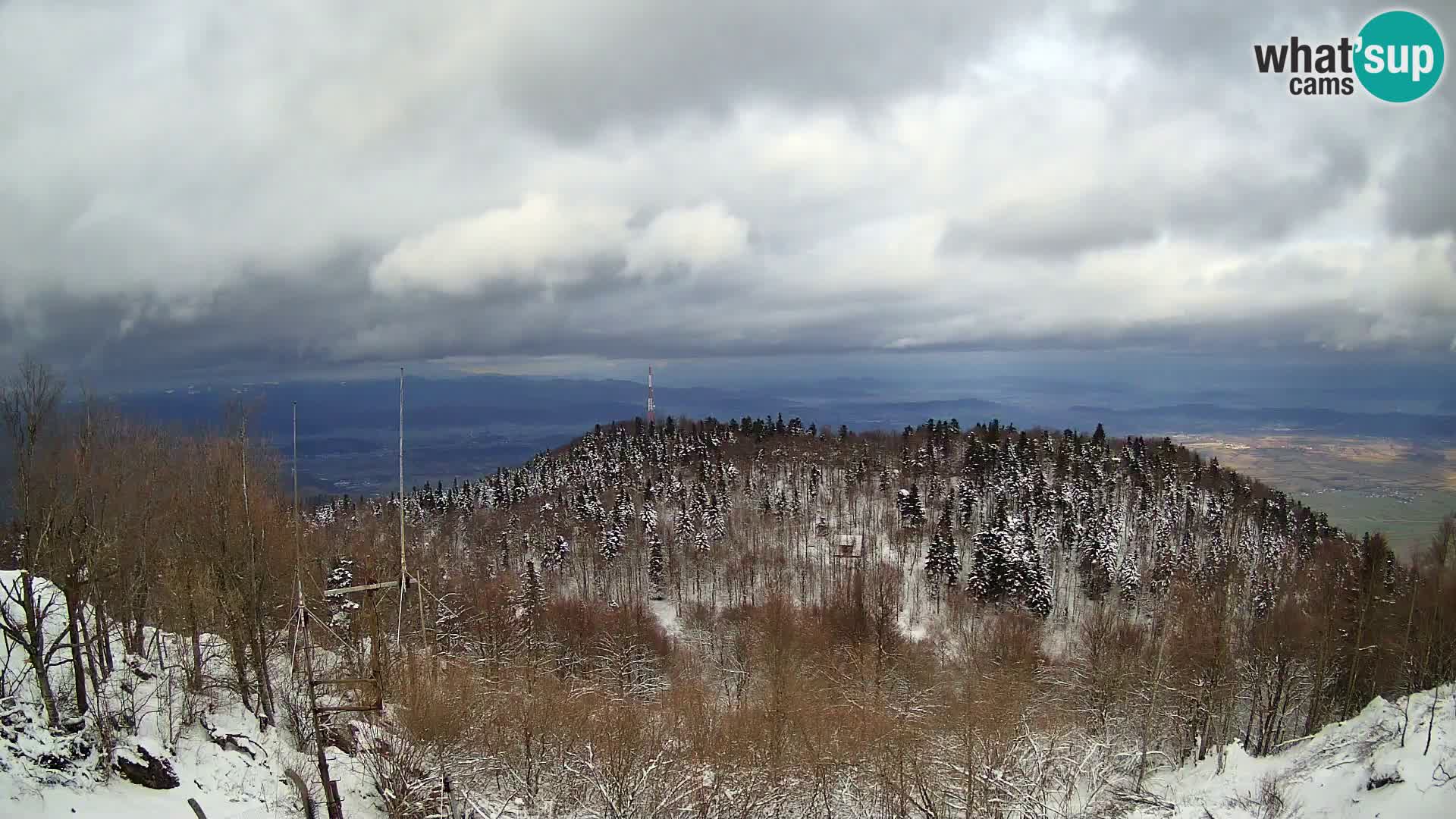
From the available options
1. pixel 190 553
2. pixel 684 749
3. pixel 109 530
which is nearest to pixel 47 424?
pixel 109 530

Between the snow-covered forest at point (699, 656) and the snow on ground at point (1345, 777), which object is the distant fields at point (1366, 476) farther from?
the snow on ground at point (1345, 777)

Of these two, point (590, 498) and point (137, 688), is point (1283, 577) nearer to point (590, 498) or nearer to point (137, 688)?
point (137, 688)

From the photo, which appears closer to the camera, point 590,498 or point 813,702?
point 813,702

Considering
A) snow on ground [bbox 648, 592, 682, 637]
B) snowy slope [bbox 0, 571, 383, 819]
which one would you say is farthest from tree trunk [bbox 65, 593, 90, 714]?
snow on ground [bbox 648, 592, 682, 637]

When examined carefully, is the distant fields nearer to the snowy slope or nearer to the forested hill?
the forested hill

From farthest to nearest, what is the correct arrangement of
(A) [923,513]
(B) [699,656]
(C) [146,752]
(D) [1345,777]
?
(A) [923,513] < (B) [699,656] < (D) [1345,777] < (C) [146,752]

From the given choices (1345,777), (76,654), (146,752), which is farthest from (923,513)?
(76,654)

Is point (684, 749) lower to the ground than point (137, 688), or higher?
lower

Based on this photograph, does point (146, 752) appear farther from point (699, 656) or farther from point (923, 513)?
point (923, 513)

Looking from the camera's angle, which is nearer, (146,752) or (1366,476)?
(146,752)
